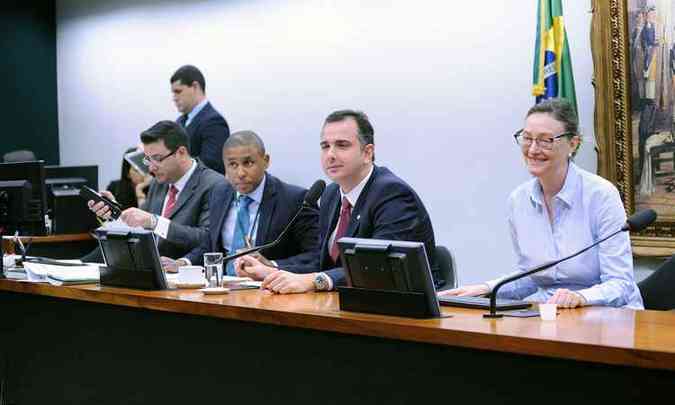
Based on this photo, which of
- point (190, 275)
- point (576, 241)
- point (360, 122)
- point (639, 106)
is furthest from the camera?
point (639, 106)

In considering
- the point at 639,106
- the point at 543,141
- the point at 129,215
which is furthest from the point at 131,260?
the point at 639,106

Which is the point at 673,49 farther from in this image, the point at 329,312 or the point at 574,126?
the point at 329,312

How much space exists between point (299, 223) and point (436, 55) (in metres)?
1.91

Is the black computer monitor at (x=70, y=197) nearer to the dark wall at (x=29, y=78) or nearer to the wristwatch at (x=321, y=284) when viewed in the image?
the dark wall at (x=29, y=78)

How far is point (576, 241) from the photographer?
3301 mm

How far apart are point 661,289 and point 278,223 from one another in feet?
5.56

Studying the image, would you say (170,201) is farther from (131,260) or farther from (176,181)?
(131,260)

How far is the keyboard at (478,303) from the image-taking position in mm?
2865

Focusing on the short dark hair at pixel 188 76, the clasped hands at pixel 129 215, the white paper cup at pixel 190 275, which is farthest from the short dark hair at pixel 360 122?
the short dark hair at pixel 188 76

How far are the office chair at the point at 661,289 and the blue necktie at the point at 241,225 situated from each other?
1.77 meters

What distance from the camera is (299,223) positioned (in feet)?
14.5

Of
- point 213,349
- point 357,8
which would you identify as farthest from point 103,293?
point 357,8

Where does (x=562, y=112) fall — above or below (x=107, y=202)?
above

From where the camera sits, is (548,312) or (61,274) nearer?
(548,312)
